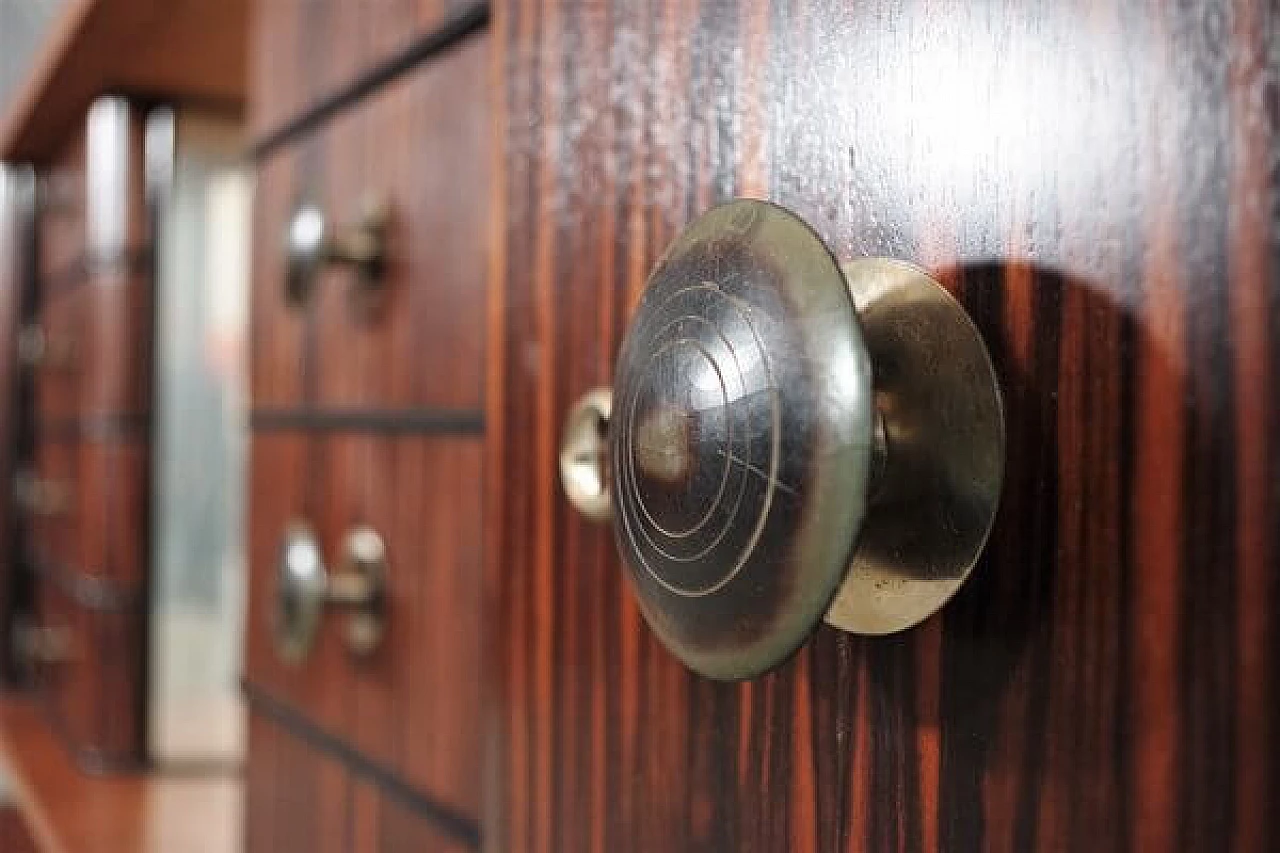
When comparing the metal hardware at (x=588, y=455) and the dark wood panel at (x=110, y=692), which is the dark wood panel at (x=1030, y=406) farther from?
the dark wood panel at (x=110, y=692)

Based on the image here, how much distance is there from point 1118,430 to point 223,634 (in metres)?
1.47

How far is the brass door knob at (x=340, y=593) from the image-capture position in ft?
2.29

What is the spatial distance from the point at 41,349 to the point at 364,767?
58.7 inches

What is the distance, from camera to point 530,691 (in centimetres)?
51

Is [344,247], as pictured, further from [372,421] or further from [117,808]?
[117,808]

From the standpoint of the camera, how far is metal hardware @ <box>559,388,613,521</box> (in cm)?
43

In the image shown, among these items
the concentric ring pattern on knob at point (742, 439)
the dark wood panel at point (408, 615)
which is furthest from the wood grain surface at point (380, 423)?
the concentric ring pattern on knob at point (742, 439)

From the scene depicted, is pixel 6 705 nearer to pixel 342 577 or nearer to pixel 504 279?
pixel 342 577

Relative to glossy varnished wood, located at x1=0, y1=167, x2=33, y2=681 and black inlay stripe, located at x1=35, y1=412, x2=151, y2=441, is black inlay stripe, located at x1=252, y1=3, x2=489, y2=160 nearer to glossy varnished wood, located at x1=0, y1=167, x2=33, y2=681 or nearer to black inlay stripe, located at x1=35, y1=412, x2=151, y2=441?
black inlay stripe, located at x1=35, y1=412, x2=151, y2=441

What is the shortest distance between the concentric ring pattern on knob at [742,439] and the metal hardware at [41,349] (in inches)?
65.1

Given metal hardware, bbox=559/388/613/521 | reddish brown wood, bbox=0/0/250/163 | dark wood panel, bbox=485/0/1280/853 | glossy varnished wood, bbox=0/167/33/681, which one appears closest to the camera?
dark wood panel, bbox=485/0/1280/853

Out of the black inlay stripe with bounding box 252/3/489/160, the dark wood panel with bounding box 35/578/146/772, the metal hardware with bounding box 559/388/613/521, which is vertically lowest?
the dark wood panel with bounding box 35/578/146/772

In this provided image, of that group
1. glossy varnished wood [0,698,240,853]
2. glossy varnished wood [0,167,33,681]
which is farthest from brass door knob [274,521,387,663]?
glossy varnished wood [0,167,33,681]

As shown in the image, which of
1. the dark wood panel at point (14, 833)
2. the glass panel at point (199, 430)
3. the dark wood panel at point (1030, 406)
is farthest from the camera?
the dark wood panel at point (14, 833)
